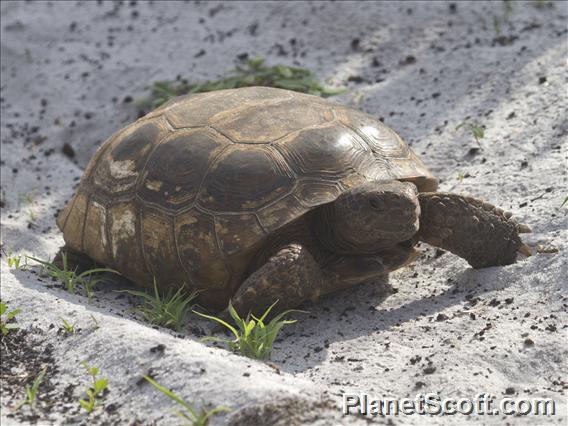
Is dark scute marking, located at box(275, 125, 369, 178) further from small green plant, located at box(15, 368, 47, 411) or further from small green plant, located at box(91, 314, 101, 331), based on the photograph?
small green plant, located at box(15, 368, 47, 411)

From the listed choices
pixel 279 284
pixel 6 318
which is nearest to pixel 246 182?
pixel 279 284

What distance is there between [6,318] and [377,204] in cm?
193

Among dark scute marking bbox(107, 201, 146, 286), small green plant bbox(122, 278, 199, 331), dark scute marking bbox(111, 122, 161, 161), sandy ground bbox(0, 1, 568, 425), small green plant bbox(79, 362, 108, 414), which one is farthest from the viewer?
dark scute marking bbox(111, 122, 161, 161)

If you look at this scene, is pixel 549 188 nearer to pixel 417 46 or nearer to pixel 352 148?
pixel 352 148

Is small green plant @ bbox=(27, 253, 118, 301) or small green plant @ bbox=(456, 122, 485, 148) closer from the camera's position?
small green plant @ bbox=(27, 253, 118, 301)

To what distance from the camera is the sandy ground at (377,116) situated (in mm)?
3082

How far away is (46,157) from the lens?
23.0 ft

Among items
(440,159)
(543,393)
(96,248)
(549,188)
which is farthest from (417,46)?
(543,393)

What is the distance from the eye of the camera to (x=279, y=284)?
12.6 ft

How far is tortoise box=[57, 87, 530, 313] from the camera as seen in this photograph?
3.92 m

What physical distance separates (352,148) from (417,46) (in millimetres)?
3568

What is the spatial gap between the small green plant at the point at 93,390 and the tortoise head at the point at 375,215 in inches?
60.8

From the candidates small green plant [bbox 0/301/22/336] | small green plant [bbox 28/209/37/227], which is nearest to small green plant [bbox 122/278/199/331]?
small green plant [bbox 0/301/22/336]

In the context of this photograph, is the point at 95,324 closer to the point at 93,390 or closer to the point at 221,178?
the point at 93,390
